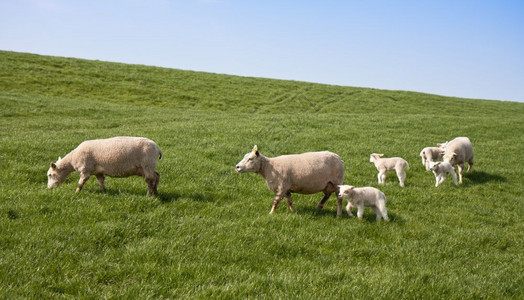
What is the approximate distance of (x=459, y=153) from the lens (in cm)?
1455

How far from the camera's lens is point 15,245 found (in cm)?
605

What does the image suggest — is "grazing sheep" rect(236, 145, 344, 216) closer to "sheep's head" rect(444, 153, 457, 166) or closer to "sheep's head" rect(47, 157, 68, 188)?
"sheep's head" rect(47, 157, 68, 188)

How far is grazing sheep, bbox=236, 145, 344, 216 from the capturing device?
28.8 feet

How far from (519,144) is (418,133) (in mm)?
5535

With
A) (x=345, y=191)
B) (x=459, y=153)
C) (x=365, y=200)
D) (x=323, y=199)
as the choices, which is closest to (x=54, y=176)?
(x=323, y=199)

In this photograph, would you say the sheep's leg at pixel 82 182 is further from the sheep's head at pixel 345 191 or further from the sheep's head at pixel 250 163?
the sheep's head at pixel 345 191

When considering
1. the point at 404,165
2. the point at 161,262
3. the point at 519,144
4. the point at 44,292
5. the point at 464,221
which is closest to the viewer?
the point at 44,292

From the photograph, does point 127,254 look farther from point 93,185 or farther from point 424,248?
point 424,248

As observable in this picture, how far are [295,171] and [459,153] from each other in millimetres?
8818

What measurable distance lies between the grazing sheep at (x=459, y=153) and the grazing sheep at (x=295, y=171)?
6.76 meters

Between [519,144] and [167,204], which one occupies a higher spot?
[519,144]

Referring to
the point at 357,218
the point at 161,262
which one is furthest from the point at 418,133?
the point at 161,262

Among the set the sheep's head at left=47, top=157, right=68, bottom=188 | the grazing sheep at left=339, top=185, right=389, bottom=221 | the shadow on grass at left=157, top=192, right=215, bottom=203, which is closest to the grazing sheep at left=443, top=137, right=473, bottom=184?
the grazing sheep at left=339, top=185, right=389, bottom=221

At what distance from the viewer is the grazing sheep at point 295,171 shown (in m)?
8.79
